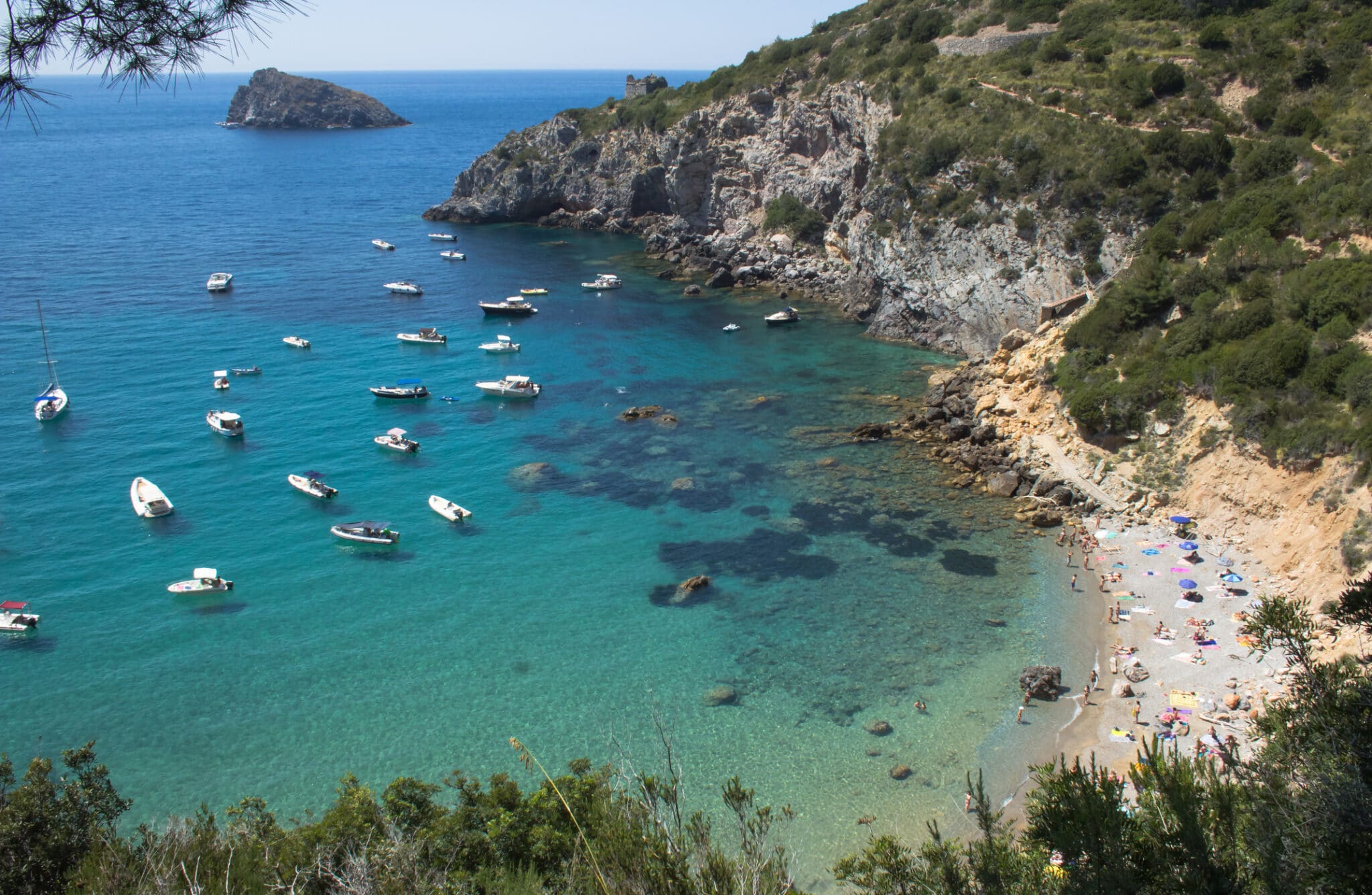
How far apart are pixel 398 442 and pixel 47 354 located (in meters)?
30.0

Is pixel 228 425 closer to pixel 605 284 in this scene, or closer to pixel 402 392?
pixel 402 392

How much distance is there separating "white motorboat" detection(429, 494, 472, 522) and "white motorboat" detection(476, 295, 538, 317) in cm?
3388

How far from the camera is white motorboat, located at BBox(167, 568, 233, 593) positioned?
35.0 meters

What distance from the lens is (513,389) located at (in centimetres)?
5544

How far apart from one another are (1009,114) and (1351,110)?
761 inches

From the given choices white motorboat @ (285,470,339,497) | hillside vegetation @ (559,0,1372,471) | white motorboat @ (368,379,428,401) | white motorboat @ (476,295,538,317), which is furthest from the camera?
white motorboat @ (476,295,538,317)

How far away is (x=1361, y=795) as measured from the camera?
36.1ft

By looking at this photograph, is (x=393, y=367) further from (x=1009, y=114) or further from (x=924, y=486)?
(x=1009, y=114)

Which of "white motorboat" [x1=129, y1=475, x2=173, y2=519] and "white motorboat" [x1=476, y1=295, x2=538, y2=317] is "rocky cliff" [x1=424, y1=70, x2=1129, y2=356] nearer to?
"white motorboat" [x1=476, y1=295, x2=538, y2=317]

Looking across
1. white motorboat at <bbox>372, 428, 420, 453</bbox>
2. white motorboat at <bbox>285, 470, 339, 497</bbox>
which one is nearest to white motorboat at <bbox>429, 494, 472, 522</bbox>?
white motorboat at <bbox>285, 470, 339, 497</bbox>

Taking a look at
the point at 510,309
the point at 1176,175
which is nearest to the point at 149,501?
the point at 510,309

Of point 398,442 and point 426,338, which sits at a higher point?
point 426,338

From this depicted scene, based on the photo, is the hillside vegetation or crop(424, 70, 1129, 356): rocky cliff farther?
crop(424, 70, 1129, 356): rocky cliff

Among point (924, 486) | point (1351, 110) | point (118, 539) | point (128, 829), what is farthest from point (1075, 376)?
point (118, 539)
